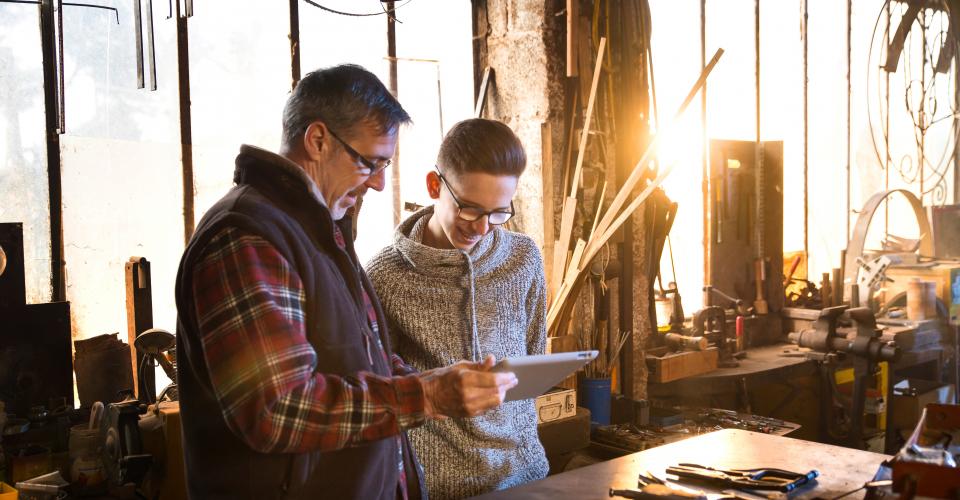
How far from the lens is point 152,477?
229 centimetres

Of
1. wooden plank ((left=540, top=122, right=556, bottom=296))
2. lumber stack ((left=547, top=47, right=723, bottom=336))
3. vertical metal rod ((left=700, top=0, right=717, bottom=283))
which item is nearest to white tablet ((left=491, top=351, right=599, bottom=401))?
lumber stack ((left=547, top=47, right=723, bottom=336))

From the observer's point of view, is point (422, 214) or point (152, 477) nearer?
point (422, 214)

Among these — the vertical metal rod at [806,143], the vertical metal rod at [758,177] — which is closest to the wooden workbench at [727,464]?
the vertical metal rod at [758,177]

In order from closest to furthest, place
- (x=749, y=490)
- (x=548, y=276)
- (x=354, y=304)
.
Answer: (x=354, y=304) < (x=749, y=490) < (x=548, y=276)

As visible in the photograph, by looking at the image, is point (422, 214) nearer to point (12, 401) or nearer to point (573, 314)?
point (12, 401)

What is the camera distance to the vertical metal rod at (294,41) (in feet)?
10.2

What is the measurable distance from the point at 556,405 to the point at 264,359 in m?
2.03

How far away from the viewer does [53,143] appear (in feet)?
8.58

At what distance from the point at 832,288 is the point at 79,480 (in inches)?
183

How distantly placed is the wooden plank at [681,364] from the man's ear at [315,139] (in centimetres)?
280

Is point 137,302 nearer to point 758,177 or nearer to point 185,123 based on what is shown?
point 185,123

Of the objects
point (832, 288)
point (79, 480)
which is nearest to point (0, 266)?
point (79, 480)

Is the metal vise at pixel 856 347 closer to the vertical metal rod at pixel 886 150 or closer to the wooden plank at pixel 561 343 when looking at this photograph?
the wooden plank at pixel 561 343

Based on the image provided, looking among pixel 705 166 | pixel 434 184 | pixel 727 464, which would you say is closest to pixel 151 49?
pixel 434 184
